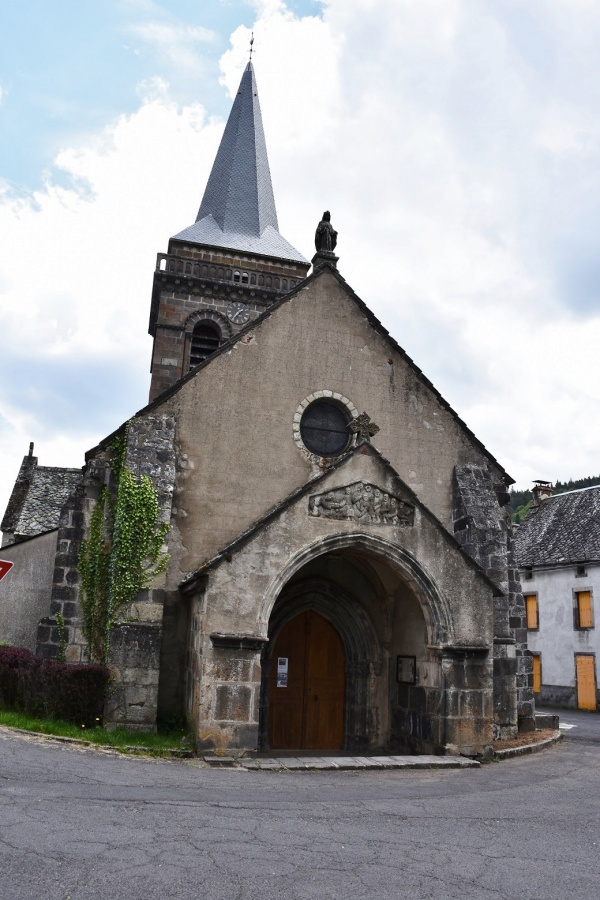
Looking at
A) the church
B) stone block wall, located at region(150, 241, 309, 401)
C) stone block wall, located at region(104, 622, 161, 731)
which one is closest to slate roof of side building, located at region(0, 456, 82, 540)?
the church

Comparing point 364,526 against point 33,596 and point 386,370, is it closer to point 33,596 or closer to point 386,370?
point 386,370

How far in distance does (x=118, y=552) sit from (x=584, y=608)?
22.6m

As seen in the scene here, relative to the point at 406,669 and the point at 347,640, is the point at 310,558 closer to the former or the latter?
the point at 406,669

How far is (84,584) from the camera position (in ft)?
41.5

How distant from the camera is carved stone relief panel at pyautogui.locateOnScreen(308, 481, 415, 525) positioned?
11399 mm

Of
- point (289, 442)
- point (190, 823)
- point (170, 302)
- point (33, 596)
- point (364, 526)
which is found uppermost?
point (170, 302)

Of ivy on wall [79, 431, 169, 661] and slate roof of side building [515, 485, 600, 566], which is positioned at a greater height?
slate roof of side building [515, 485, 600, 566]

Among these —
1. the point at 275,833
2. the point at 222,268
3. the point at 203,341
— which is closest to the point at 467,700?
the point at 275,833

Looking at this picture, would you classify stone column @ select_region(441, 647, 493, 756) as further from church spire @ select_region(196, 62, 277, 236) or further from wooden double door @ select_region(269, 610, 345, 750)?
church spire @ select_region(196, 62, 277, 236)

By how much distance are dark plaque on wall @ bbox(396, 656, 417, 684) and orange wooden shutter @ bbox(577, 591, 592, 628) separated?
18101mm

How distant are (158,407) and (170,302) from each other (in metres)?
9.31

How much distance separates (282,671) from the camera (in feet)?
44.8

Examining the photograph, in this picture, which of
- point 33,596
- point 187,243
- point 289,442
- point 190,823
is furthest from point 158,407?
point 187,243

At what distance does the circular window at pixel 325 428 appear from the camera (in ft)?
45.3
